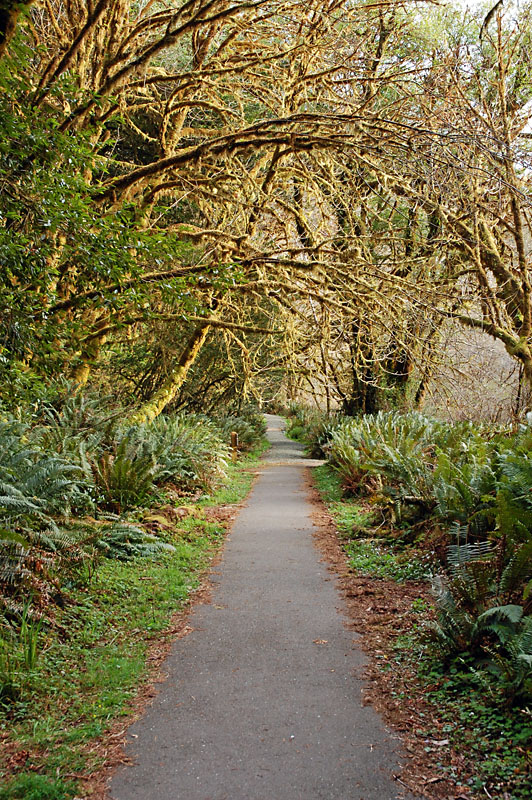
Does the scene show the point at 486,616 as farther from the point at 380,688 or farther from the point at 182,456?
the point at 182,456

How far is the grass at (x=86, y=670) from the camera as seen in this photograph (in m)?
3.16

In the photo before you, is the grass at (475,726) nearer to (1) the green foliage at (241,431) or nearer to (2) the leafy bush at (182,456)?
(2) the leafy bush at (182,456)

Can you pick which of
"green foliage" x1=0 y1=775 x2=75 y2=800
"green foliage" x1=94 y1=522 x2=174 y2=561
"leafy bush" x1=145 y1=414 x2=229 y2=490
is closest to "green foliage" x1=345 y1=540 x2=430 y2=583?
"green foliage" x1=94 y1=522 x2=174 y2=561

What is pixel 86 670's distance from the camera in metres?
4.29

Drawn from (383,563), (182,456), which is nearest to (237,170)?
(182,456)

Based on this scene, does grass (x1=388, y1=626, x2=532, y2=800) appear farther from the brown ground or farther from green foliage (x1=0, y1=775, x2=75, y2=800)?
green foliage (x1=0, y1=775, x2=75, y2=800)

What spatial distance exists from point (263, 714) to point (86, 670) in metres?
1.42

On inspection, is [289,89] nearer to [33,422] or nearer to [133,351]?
[33,422]

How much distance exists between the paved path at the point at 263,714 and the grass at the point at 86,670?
0.87 ft

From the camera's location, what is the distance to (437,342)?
10.2m

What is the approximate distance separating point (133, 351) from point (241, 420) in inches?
292

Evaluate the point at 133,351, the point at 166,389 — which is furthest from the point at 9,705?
the point at 133,351

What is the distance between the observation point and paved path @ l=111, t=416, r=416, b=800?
9.87ft

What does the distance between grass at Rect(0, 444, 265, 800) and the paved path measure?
265 mm
